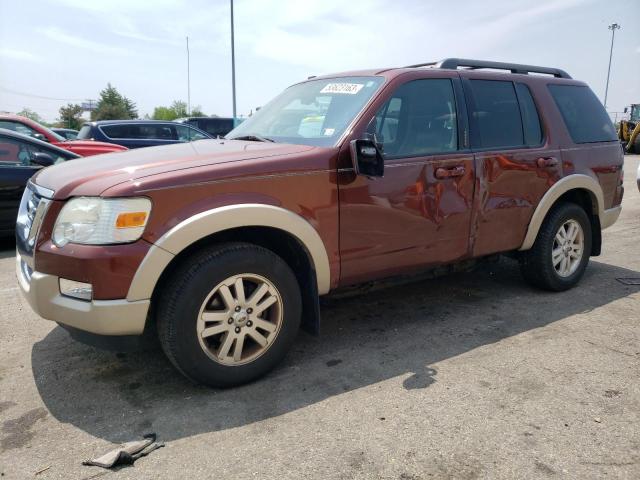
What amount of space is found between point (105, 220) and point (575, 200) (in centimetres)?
399

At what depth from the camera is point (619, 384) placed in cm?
296

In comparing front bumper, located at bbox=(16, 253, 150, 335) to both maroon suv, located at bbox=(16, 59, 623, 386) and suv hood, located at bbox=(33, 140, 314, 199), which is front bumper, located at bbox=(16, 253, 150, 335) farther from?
suv hood, located at bbox=(33, 140, 314, 199)

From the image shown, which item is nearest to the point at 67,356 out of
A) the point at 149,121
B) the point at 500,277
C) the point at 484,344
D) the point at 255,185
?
the point at 255,185

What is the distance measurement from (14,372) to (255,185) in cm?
187

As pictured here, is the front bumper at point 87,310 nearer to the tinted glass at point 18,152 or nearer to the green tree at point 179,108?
the tinted glass at point 18,152

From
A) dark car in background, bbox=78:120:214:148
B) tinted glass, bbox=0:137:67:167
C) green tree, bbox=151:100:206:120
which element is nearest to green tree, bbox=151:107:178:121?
green tree, bbox=151:100:206:120

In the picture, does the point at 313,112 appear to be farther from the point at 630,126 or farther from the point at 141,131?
the point at 630,126

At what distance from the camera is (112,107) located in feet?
229

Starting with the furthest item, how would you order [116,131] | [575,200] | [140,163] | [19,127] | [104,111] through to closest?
[104,111], [116,131], [19,127], [575,200], [140,163]

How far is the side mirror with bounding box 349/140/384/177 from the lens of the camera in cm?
300

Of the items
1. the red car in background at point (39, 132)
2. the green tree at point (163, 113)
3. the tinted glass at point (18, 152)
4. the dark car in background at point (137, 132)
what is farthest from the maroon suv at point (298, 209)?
the green tree at point (163, 113)

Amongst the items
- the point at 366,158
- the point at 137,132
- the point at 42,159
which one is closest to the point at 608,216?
the point at 366,158

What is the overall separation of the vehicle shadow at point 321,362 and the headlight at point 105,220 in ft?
2.97

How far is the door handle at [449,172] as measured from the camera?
3.51 meters
